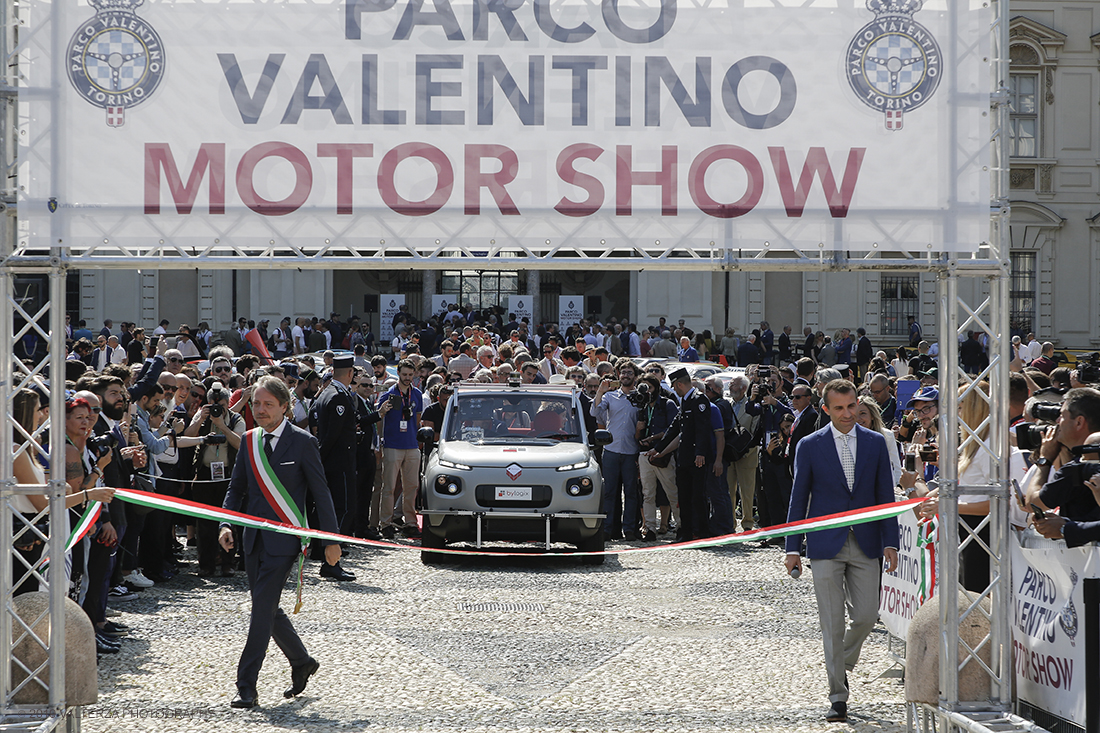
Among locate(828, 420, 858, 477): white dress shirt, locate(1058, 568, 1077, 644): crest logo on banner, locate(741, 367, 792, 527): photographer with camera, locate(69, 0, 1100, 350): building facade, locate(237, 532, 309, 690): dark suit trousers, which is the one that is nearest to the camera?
locate(1058, 568, 1077, 644): crest logo on banner

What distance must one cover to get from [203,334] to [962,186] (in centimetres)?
3046

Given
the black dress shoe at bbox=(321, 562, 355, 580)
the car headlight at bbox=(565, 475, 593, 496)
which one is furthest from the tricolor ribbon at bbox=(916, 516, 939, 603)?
the black dress shoe at bbox=(321, 562, 355, 580)

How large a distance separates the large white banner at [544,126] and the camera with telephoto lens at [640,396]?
805 cm

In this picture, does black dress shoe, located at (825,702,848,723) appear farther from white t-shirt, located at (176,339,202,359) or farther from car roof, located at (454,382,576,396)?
white t-shirt, located at (176,339,202,359)

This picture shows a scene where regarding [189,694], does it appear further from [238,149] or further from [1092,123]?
[1092,123]

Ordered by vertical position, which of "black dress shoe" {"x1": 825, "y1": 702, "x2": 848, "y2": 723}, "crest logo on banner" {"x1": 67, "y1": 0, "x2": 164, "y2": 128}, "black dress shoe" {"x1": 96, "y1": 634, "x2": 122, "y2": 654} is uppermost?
"crest logo on banner" {"x1": 67, "y1": 0, "x2": 164, "y2": 128}

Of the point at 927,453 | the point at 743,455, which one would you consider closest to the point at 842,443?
the point at 927,453

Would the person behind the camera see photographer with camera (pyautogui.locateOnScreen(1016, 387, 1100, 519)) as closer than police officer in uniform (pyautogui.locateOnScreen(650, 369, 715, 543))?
Yes

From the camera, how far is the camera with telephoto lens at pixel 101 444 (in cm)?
784

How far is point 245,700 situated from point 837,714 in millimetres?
3520

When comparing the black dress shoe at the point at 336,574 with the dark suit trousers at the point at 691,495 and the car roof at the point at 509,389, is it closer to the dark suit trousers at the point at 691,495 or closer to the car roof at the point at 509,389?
the car roof at the point at 509,389

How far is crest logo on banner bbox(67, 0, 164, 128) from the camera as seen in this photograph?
607 cm

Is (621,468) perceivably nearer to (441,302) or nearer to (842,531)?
(842,531)

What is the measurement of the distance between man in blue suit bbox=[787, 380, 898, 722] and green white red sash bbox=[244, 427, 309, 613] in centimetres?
306
